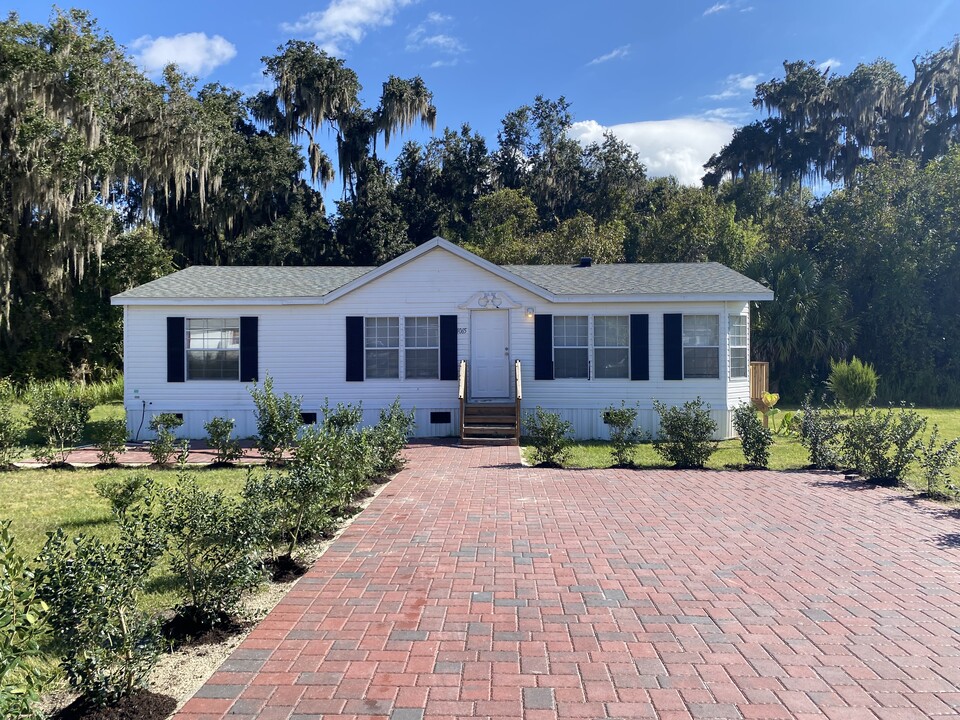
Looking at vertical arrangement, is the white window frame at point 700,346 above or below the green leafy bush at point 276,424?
above

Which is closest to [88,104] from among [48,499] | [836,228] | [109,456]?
[109,456]

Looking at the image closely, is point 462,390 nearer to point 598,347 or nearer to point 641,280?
point 598,347

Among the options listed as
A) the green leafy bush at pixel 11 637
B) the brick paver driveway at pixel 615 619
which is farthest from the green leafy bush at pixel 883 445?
the green leafy bush at pixel 11 637

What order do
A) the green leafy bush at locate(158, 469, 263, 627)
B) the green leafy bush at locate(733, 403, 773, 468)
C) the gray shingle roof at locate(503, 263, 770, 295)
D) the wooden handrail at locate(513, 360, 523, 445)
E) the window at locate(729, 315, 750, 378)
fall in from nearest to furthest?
the green leafy bush at locate(158, 469, 263, 627) < the green leafy bush at locate(733, 403, 773, 468) < the wooden handrail at locate(513, 360, 523, 445) < the gray shingle roof at locate(503, 263, 770, 295) < the window at locate(729, 315, 750, 378)

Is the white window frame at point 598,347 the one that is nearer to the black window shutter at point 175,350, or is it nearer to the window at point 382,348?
the window at point 382,348

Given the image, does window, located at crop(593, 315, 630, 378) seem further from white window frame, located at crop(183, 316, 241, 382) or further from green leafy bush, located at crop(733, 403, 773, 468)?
white window frame, located at crop(183, 316, 241, 382)

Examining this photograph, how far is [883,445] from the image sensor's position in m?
9.36

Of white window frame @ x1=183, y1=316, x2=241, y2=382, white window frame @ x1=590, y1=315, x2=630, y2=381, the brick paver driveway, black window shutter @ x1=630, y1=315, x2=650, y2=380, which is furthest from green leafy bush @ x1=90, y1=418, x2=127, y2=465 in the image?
black window shutter @ x1=630, y1=315, x2=650, y2=380

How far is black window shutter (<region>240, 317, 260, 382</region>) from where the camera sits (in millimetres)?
14375

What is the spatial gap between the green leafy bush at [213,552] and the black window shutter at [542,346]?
1011 cm

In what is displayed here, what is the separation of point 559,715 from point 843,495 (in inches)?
264

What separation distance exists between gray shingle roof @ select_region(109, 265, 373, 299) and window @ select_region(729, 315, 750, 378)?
27.4ft

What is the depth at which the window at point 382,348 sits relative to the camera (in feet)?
47.4

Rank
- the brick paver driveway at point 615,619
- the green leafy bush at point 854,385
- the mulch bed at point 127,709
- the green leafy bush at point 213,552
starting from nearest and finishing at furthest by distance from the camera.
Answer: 1. the mulch bed at point 127,709
2. the brick paver driveway at point 615,619
3. the green leafy bush at point 213,552
4. the green leafy bush at point 854,385
